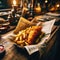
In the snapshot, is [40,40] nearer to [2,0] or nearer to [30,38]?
[30,38]

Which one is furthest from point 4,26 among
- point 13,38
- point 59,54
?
point 59,54

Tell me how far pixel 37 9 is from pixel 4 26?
1530mm

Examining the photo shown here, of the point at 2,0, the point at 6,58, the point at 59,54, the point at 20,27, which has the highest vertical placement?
the point at 2,0

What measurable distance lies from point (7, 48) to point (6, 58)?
226mm

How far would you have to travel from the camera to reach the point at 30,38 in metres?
1.54

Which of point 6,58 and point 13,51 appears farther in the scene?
point 13,51

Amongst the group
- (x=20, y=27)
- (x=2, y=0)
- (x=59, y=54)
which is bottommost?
(x=59, y=54)

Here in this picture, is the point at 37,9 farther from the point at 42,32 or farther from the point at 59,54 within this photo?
the point at 42,32

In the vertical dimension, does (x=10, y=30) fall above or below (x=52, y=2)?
below

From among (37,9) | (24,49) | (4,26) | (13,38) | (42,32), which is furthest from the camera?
(37,9)

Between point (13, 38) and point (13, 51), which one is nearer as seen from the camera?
point (13, 51)

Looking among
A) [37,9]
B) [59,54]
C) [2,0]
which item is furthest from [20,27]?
[2,0]

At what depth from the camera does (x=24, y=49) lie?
134cm

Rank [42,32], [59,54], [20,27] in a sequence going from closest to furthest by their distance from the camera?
[42,32]
[20,27]
[59,54]
